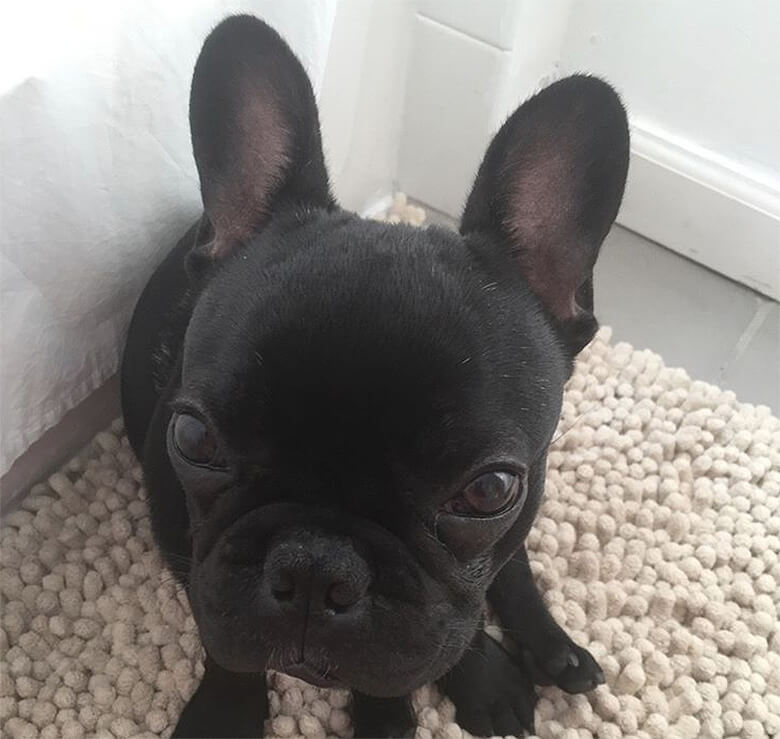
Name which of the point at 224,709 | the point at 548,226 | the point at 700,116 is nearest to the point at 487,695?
the point at 224,709

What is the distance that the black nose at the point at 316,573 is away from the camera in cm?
102

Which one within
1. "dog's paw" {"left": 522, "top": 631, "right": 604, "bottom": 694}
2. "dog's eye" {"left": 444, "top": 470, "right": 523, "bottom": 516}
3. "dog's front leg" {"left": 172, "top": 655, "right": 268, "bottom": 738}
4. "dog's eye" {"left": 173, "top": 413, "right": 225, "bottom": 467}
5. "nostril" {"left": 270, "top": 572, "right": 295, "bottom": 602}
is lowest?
"dog's front leg" {"left": 172, "top": 655, "right": 268, "bottom": 738}

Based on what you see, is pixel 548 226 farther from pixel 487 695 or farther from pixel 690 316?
pixel 690 316

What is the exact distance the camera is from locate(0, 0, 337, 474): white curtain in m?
1.20

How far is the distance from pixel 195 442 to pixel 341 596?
0.23 metres

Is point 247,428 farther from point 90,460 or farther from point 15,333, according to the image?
point 90,460

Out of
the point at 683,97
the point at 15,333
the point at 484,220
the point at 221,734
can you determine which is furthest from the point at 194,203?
the point at 683,97

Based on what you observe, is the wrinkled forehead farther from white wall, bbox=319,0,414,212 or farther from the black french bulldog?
white wall, bbox=319,0,414,212

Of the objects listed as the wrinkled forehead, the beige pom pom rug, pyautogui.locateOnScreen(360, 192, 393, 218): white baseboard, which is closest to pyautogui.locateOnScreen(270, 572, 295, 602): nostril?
the wrinkled forehead

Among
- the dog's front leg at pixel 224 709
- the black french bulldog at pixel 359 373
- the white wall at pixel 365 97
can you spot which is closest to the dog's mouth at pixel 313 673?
the black french bulldog at pixel 359 373

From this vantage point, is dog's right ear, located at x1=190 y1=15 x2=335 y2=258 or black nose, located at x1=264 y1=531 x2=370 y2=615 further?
dog's right ear, located at x1=190 y1=15 x2=335 y2=258

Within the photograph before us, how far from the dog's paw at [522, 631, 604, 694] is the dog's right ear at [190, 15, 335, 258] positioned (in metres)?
0.77

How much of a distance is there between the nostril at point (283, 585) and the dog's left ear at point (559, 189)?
445mm

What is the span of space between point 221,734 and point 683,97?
1.57 m
